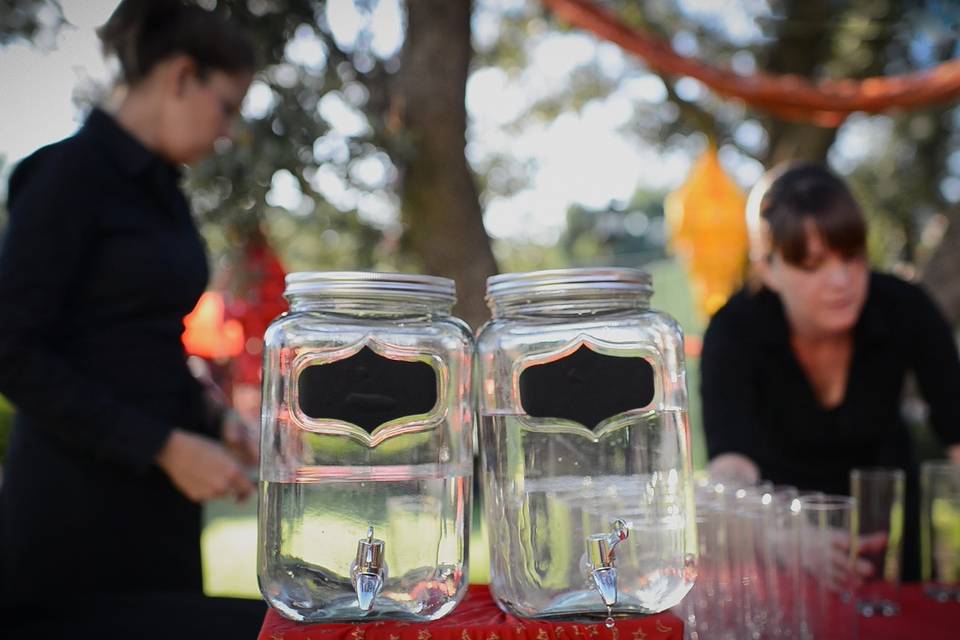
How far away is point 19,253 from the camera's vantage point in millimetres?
1353

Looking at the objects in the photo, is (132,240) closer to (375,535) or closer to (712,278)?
(375,535)

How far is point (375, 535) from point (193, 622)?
420 millimetres

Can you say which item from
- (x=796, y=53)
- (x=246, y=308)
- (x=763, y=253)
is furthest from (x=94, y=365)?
(x=796, y=53)

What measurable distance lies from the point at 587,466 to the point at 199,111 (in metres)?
1.18

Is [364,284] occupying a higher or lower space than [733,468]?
higher

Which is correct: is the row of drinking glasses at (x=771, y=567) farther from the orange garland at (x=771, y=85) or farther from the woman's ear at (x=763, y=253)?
the orange garland at (x=771, y=85)

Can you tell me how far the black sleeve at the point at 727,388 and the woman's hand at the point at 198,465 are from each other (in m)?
0.88

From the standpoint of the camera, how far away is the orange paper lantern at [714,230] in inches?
226

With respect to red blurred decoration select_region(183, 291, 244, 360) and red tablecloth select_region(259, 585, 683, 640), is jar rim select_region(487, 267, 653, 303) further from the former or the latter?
red blurred decoration select_region(183, 291, 244, 360)

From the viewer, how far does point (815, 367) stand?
1897mm

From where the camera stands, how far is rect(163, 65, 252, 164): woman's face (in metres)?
1.63

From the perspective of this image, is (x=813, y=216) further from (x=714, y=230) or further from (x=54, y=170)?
(x=714, y=230)

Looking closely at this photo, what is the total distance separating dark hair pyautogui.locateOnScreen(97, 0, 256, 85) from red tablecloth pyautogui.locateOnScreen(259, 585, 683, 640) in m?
1.18

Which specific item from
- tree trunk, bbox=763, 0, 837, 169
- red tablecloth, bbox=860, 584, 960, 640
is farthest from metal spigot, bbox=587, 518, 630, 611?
tree trunk, bbox=763, 0, 837, 169
